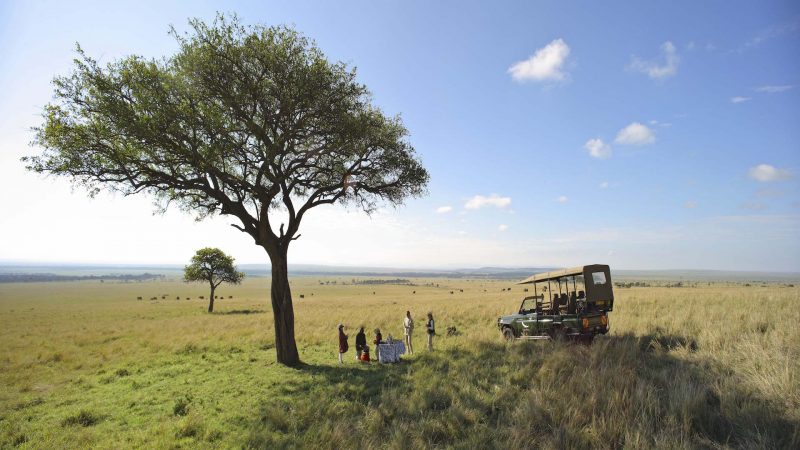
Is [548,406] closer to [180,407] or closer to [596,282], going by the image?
[596,282]

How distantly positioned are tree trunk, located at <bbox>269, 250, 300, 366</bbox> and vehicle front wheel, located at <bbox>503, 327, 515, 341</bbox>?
9.67m

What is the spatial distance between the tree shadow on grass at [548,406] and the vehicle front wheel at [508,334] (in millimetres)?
4231

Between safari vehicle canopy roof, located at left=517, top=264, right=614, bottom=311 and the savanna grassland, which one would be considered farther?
safari vehicle canopy roof, located at left=517, top=264, right=614, bottom=311

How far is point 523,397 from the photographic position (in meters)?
8.88

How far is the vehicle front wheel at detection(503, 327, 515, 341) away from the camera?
→ 17.0m

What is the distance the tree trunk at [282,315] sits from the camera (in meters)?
16.3

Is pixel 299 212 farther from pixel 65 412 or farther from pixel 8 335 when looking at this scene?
pixel 8 335

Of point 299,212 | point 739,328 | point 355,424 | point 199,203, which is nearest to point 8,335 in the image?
point 199,203

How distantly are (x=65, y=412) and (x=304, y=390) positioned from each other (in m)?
7.37

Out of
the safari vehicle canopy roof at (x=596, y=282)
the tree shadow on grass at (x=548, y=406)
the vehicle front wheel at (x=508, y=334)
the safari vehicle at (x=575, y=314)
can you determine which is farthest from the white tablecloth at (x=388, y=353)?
the safari vehicle canopy roof at (x=596, y=282)

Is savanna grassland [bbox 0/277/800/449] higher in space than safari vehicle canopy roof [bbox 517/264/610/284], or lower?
lower

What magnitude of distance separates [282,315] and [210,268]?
40.4 meters

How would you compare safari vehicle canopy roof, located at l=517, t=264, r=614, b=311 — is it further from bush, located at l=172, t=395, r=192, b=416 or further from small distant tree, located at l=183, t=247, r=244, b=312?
small distant tree, located at l=183, t=247, r=244, b=312

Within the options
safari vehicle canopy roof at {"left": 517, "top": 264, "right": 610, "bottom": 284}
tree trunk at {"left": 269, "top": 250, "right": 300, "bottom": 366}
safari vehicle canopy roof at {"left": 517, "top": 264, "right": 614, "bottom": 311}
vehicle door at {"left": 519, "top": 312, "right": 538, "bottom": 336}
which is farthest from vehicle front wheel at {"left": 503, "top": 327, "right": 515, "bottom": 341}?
tree trunk at {"left": 269, "top": 250, "right": 300, "bottom": 366}
